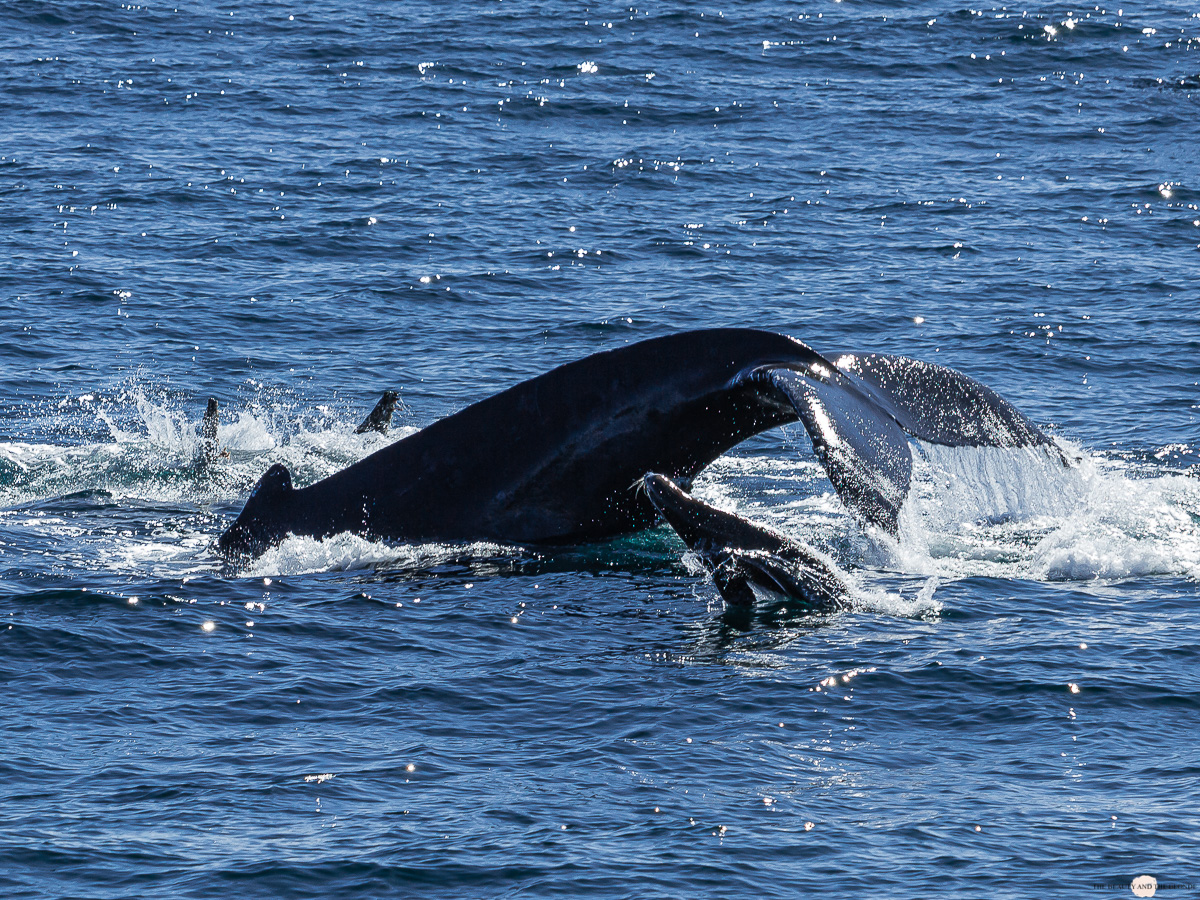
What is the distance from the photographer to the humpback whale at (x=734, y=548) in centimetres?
1085

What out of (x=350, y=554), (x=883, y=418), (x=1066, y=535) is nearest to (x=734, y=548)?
(x=883, y=418)

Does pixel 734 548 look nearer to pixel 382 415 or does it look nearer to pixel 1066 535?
pixel 1066 535

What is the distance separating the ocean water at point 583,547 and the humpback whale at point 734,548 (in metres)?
0.62

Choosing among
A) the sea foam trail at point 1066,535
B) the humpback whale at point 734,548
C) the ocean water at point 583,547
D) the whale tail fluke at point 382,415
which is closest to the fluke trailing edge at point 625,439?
the ocean water at point 583,547

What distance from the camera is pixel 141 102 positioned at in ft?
140

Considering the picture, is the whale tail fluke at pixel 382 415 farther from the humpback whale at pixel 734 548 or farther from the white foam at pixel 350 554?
the humpback whale at pixel 734 548

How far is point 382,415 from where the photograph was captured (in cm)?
1631

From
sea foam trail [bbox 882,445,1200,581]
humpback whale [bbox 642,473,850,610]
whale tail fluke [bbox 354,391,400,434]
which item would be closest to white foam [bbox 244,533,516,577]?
humpback whale [bbox 642,473,850,610]

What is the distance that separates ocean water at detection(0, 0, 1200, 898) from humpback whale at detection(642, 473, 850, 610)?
0.62 meters

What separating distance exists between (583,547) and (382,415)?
12.9 feet

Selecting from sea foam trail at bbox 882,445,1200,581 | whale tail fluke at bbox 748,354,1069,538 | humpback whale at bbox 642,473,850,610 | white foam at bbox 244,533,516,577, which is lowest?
sea foam trail at bbox 882,445,1200,581

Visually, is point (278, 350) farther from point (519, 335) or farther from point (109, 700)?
point (109, 700)

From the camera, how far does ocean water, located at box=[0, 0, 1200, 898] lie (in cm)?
927

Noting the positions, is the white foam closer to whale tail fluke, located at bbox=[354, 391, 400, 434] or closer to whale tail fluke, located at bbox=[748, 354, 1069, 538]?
whale tail fluke, located at bbox=[354, 391, 400, 434]
